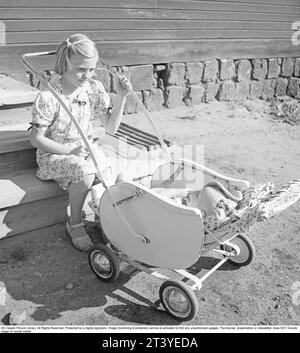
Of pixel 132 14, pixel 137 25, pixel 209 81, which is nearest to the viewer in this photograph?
pixel 132 14

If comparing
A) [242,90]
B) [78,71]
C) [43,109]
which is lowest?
[242,90]

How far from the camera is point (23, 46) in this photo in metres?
5.29

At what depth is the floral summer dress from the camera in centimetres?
291

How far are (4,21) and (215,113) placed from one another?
3559 mm

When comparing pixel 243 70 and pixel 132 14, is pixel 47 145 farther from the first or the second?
pixel 243 70

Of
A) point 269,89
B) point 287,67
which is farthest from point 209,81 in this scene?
point 287,67

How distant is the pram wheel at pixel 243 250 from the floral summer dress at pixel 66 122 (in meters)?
1.00

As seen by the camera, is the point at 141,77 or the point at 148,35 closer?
the point at 148,35

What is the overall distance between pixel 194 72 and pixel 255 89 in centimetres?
168

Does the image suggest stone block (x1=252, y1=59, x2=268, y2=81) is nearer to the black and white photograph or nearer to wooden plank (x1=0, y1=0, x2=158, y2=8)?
wooden plank (x1=0, y1=0, x2=158, y2=8)

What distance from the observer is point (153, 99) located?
23.0ft

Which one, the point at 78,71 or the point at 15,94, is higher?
the point at 78,71

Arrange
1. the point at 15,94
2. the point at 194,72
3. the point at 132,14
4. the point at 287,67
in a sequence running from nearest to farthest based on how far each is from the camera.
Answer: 1. the point at 15,94
2. the point at 132,14
3. the point at 194,72
4. the point at 287,67

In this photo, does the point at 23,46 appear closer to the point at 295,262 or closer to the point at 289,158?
the point at 289,158
